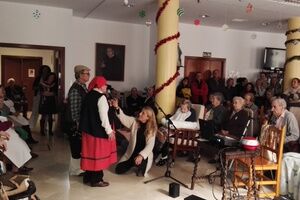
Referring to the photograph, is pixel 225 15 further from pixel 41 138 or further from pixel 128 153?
pixel 41 138

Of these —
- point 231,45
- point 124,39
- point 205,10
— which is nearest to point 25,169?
point 205,10

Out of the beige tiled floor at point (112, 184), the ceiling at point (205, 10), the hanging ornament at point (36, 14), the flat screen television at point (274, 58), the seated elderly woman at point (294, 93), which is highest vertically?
the ceiling at point (205, 10)

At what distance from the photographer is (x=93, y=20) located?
24.4ft

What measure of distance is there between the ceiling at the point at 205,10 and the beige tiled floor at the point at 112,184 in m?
2.68

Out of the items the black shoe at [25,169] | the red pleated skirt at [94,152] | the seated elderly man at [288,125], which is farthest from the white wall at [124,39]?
the seated elderly man at [288,125]

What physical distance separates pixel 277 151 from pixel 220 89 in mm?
4644

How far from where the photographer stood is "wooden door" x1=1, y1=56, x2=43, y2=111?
999 centimetres

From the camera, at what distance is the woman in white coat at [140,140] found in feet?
13.5

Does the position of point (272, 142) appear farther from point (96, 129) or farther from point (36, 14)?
point (36, 14)

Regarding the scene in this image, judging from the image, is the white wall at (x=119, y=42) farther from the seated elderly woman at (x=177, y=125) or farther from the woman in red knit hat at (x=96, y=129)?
the woman in red knit hat at (x=96, y=129)

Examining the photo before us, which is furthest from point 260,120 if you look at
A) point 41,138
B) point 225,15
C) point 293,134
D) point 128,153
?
point 41,138

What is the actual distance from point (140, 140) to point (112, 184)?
2.34ft

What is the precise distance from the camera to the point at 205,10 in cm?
630

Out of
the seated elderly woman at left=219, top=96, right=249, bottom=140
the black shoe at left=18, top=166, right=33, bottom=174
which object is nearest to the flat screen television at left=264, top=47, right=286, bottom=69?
the seated elderly woman at left=219, top=96, right=249, bottom=140
